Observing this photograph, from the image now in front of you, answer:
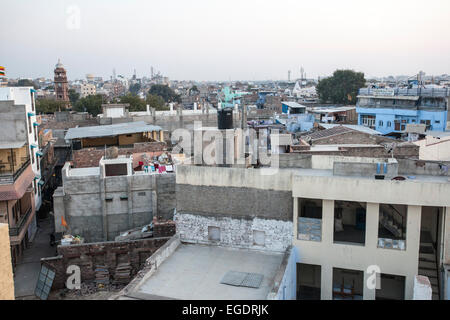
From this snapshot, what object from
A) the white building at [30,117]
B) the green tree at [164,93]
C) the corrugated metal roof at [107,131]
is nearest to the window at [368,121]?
the corrugated metal roof at [107,131]

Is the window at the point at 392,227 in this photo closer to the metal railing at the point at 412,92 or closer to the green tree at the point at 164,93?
the metal railing at the point at 412,92

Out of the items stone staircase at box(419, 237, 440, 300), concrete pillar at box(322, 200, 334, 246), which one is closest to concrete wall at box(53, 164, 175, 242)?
concrete pillar at box(322, 200, 334, 246)

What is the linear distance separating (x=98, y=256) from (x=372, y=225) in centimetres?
981

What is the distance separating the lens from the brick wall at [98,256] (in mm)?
15867

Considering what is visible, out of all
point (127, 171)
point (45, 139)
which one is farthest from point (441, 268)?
point (45, 139)

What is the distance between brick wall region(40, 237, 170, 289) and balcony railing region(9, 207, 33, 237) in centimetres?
211

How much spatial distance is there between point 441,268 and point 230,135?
7433 millimetres

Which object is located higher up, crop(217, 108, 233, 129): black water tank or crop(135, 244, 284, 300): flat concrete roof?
crop(217, 108, 233, 129): black water tank

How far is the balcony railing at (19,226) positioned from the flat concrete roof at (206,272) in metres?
7.57

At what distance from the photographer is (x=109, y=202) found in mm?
17656

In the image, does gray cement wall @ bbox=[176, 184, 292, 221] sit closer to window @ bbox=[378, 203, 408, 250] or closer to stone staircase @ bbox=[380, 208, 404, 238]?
window @ bbox=[378, 203, 408, 250]

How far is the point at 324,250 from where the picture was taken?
12398 millimetres

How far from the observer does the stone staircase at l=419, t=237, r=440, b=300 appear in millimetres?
11820
